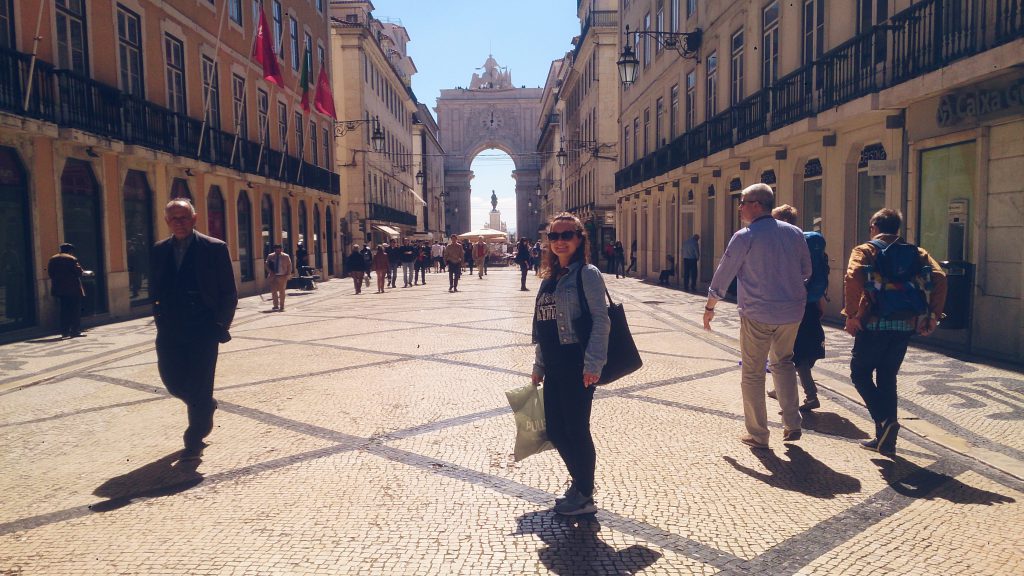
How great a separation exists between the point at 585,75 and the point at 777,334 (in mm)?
45976

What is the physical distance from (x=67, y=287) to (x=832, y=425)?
1158 centimetres

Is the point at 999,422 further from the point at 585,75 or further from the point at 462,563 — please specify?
the point at 585,75

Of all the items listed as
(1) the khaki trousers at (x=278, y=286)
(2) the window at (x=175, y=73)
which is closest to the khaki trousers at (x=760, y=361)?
(1) the khaki trousers at (x=278, y=286)

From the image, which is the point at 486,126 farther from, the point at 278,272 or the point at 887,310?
the point at 887,310

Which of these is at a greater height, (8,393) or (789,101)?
(789,101)

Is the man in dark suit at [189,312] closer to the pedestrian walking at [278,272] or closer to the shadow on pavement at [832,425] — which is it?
the shadow on pavement at [832,425]

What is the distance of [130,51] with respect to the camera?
16656mm

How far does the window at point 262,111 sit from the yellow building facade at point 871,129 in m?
13.5

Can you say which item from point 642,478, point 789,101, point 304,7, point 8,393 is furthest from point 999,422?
point 304,7

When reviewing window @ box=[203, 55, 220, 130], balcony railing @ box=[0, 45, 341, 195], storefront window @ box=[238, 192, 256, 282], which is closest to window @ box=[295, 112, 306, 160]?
storefront window @ box=[238, 192, 256, 282]

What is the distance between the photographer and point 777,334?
4957 mm

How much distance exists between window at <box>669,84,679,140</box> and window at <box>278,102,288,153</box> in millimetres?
13887

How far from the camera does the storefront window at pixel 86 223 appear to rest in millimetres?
14195

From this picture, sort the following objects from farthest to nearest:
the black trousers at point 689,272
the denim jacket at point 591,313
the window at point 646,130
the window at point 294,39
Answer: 1. the window at point 646,130
2. the window at point 294,39
3. the black trousers at point 689,272
4. the denim jacket at point 591,313
